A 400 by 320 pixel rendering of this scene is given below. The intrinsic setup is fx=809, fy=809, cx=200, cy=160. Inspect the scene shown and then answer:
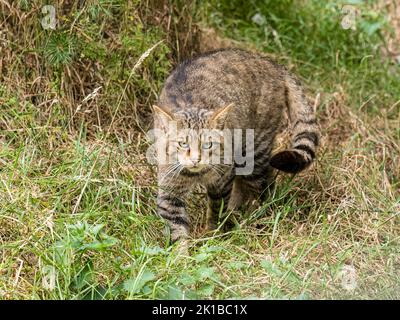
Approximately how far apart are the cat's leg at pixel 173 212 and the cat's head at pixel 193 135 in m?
0.21

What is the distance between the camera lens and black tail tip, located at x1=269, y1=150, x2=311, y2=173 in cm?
500

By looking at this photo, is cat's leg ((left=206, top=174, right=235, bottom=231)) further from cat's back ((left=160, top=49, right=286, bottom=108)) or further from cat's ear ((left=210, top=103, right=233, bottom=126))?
cat's back ((left=160, top=49, right=286, bottom=108))

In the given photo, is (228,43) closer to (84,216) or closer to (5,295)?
(84,216)

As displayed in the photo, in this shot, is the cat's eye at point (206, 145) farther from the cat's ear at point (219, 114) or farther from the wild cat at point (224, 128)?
the cat's ear at point (219, 114)

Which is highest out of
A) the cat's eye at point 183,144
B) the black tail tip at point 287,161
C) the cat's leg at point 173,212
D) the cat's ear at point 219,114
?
the cat's ear at point 219,114

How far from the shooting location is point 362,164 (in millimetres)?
5656

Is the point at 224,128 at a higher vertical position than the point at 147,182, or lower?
higher

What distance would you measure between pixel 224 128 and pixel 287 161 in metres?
0.44

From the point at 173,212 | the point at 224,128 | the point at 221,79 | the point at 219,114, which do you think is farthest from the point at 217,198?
the point at 221,79

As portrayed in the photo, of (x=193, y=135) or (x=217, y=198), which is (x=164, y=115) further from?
(x=217, y=198)

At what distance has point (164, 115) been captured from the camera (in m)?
4.84

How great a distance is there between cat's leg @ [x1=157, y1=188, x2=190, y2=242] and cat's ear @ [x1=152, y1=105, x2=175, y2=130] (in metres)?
0.42

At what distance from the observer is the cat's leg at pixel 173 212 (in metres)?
4.98

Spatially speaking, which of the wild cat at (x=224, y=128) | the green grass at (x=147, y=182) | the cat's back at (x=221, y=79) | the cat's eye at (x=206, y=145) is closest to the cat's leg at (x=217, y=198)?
the wild cat at (x=224, y=128)
